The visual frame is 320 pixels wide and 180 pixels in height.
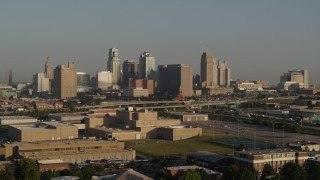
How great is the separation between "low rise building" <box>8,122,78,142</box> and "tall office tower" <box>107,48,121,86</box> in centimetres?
4609

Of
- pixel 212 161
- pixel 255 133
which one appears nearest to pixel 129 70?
pixel 255 133

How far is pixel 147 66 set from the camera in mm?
63312

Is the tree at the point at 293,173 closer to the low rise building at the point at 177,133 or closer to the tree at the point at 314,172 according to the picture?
the tree at the point at 314,172

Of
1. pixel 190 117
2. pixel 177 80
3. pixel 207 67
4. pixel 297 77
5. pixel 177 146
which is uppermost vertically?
pixel 207 67

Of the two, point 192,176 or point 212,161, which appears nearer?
point 192,176

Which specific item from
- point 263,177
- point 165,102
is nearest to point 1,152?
point 263,177

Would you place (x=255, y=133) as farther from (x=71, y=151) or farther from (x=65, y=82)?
(x=65, y=82)

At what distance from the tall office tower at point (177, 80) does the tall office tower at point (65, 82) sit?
9.06m

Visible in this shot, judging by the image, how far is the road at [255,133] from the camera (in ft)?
56.3

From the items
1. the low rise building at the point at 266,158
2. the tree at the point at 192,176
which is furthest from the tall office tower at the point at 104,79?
the tree at the point at 192,176

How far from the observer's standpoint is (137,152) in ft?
50.0

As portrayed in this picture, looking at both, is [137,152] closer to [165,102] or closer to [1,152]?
[1,152]

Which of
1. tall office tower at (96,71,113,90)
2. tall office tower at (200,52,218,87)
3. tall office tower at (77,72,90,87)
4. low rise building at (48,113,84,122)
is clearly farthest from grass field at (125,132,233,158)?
tall office tower at (77,72,90,87)

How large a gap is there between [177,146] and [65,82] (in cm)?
3141
